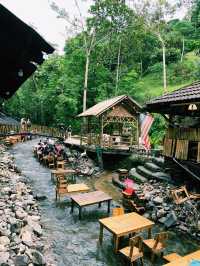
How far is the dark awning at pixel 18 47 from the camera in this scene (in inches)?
161

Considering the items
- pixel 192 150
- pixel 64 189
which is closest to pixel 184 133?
pixel 192 150

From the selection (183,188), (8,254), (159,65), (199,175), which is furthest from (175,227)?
(159,65)

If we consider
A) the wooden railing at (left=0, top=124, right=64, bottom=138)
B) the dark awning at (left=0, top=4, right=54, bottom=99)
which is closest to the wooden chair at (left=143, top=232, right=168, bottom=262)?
the dark awning at (left=0, top=4, right=54, bottom=99)

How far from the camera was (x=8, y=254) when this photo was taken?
7457 mm

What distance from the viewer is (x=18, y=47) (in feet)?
15.3

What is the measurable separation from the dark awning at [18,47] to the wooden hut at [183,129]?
8.30m

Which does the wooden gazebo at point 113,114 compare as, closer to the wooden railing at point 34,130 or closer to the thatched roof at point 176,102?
the wooden railing at point 34,130

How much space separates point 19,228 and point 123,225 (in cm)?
365

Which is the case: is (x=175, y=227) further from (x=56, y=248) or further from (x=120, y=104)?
(x=120, y=104)

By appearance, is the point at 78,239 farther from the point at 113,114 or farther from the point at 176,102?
the point at 113,114

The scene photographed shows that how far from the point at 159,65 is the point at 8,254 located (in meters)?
41.4

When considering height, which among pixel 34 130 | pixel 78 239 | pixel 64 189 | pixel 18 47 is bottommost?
pixel 78 239

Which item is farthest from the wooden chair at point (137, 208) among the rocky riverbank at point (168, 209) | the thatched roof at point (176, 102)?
the thatched roof at point (176, 102)

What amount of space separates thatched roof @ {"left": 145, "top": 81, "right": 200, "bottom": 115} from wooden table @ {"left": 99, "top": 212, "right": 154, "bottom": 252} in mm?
5500
